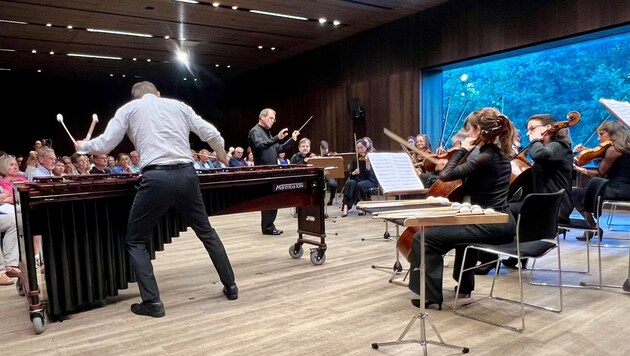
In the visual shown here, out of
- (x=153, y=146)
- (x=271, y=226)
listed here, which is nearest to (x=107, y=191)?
(x=153, y=146)

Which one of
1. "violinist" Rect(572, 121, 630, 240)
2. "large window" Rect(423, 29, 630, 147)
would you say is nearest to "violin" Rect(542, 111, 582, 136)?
"violinist" Rect(572, 121, 630, 240)

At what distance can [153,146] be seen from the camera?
3232mm

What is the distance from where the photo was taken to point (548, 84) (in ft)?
38.3

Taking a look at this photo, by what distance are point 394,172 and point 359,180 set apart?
4.41 m

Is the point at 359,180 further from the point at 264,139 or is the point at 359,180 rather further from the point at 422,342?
the point at 422,342

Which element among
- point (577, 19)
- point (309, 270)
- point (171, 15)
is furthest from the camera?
point (171, 15)

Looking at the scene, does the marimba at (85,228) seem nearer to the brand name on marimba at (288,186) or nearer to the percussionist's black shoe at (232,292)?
the brand name on marimba at (288,186)

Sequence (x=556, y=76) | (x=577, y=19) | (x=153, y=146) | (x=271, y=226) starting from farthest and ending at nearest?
(x=556, y=76)
(x=577, y=19)
(x=271, y=226)
(x=153, y=146)

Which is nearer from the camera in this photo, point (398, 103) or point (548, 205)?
point (548, 205)

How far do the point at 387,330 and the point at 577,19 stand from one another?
6.75 meters

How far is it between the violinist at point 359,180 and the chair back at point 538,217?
5018 millimetres

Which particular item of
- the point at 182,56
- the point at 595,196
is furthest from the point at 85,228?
the point at 182,56

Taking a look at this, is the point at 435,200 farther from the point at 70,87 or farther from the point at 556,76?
the point at 70,87

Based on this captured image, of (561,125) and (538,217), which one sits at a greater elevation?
(561,125)
